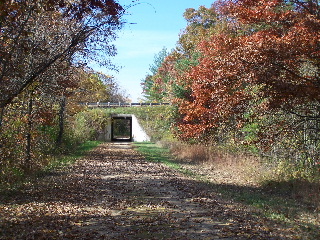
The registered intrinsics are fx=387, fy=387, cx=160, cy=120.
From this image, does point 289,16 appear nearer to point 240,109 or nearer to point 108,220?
point 240,109

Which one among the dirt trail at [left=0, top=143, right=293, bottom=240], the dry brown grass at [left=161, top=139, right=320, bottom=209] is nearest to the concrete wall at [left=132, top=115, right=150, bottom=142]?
the dry brown grass at [left=161, top=139, right=320, bottom=209]

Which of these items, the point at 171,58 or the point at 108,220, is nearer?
the point at 108,220

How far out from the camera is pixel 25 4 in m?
7.10

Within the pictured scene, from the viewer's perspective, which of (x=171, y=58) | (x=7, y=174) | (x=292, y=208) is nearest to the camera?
(x=292, y=208)

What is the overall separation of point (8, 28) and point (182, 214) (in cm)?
500

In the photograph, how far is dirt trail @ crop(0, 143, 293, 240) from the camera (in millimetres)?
6109

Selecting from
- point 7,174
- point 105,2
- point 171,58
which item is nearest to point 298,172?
point 105,2

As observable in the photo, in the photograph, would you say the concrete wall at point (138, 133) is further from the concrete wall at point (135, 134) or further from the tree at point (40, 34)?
the tree at point (40, 34)

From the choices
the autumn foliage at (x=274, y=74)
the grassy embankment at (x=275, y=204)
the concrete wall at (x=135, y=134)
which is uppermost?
the autumn foliage at (x=274, y=74)

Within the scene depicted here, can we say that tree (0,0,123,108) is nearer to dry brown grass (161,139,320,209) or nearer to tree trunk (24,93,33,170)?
tree trunk (24,93,33,170)

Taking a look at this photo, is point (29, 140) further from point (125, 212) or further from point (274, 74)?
point (274, 74)

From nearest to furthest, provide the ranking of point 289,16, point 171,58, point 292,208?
1. point 292,208
2. point 289,16
3. point 171,58

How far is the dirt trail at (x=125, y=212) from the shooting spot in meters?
6.11

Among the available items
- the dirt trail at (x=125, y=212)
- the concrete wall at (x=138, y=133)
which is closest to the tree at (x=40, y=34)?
the dirt trail at (x=125, y=212)
